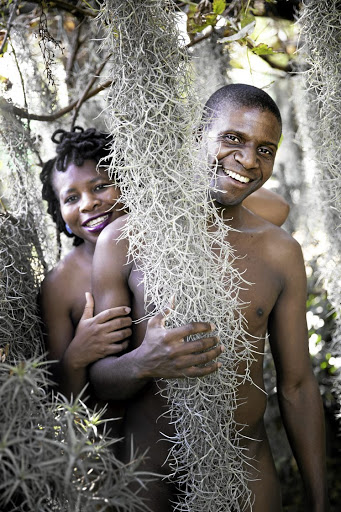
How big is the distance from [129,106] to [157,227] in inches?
11.6

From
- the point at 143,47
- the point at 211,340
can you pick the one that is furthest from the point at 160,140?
the point at 211,340

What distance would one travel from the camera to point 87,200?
1979 millimetres

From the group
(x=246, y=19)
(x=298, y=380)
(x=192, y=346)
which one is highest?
(x=246, y=19)

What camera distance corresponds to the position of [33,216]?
6.86 feet

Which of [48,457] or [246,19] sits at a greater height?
[246,19]

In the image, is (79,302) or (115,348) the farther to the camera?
(79,302)

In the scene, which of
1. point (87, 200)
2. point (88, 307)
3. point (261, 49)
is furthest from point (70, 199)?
point (261, 49)

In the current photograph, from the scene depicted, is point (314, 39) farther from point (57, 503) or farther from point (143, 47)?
point (57, 503)

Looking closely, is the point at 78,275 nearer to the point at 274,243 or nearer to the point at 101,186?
the point at 101,186

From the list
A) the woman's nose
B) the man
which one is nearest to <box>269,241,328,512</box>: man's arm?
the man

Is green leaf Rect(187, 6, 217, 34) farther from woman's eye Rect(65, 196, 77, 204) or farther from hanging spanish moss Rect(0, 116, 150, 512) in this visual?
hanging spanish moss Rect(0, 116, 150, 512)

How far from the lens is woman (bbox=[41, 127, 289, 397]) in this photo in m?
1.73

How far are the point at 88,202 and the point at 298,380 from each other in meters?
0.88

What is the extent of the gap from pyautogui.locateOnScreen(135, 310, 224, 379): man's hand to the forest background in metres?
0.25
